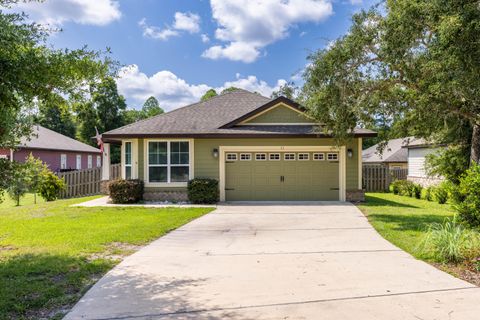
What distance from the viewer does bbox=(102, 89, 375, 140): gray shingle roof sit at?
14.3 m

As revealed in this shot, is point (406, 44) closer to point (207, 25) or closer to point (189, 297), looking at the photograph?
point (189, 297)

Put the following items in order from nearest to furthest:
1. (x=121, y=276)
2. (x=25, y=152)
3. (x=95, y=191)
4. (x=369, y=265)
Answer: (x=121, y=276)
(x=369, y=265)
(x=95, y=191)
(x=25, y=152)

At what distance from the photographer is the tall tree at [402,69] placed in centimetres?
727

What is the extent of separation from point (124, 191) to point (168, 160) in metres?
2.10

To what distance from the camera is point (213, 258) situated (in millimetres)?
6152

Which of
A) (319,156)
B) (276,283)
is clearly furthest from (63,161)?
(276,283)

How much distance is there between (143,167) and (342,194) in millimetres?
8187

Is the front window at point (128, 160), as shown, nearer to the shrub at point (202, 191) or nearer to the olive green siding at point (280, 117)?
the shrub at point (202, 191)

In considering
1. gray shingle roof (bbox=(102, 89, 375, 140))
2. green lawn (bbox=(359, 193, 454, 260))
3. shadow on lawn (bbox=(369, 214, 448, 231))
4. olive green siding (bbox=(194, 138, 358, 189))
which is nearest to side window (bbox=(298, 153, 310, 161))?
olive green siding (bbox=(194, 138, 358, 189))

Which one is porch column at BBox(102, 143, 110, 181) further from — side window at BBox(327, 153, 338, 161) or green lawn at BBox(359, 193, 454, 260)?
green lawn at BBox(359, 193, 454, 260)

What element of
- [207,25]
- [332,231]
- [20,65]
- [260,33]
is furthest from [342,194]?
[20,65]

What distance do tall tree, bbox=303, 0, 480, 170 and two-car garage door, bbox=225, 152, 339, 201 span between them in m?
3.05

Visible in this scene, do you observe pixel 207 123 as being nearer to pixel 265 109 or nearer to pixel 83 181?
pixel 265 109

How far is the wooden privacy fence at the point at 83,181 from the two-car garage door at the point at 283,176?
7634 mm
